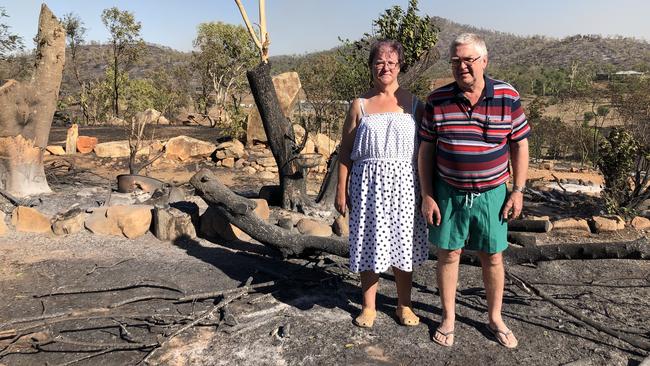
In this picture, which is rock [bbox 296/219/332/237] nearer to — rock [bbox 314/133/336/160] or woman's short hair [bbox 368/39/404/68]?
woman's short hair [bbox 368/39/404/68]

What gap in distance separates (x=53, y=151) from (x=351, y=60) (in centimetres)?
648

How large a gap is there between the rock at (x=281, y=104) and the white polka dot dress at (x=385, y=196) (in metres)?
7.88

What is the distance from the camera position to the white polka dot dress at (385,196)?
265 centimetres

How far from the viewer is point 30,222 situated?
198 inches

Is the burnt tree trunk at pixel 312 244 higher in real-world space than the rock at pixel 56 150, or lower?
lower

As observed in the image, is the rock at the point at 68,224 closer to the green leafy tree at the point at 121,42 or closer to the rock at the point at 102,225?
the rock at the point at 102,225

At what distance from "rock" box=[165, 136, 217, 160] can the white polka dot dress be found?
26.1 feet

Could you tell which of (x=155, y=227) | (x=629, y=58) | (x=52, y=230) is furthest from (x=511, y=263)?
(x=629, y=58)

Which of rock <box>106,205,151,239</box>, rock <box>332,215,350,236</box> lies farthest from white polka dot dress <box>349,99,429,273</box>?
rock <box>106,205,151,239</box>

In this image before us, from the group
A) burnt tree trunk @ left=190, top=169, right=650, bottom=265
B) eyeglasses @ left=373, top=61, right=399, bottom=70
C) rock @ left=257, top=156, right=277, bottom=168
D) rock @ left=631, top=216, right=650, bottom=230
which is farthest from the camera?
rock @ left=257, top=156, right=277, bottom=168

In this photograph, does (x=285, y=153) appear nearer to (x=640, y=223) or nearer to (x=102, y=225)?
(x=102, y=225)

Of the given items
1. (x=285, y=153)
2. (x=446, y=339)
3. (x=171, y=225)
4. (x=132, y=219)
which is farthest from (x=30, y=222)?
(x=446, y=339)

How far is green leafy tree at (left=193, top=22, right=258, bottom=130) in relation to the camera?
1995 cm

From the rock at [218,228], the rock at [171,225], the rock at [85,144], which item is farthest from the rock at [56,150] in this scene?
the rock at [218,228]
